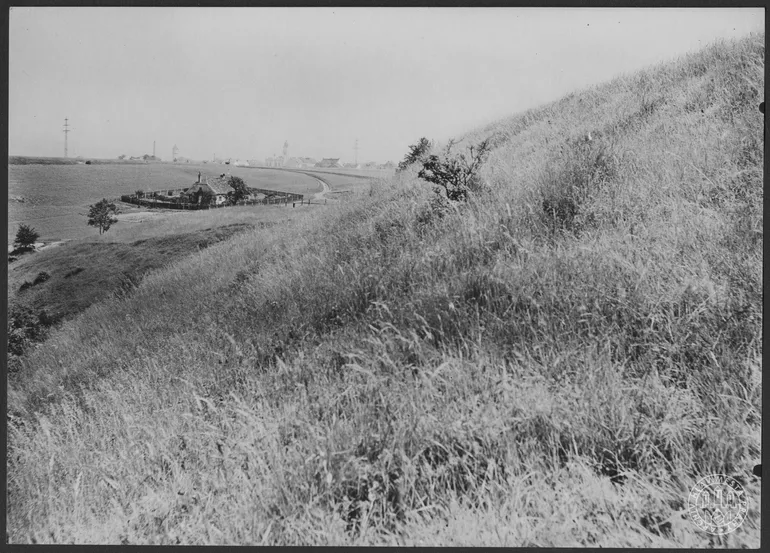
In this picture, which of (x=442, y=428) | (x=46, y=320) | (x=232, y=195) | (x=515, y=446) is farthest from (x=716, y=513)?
(x=46, y=320)

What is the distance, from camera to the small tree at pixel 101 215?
409 cm

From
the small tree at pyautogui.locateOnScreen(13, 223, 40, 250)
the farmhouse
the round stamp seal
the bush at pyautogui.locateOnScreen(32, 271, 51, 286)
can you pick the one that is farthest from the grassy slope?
the round stamp seal

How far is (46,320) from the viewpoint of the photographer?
4.05m

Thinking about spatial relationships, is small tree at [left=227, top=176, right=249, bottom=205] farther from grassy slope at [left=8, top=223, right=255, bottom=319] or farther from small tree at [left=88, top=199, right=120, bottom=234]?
small tree at [left=88, top=199, right=120, bottom=234]

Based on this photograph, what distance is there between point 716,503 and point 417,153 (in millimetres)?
3215

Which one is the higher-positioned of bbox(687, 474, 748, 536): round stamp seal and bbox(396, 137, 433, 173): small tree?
bbox(396, 137, 433, 173): small tree

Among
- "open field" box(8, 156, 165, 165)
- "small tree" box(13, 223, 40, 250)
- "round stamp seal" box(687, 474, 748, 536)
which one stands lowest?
"round stamp seal" box(687, 474, 748, 536)

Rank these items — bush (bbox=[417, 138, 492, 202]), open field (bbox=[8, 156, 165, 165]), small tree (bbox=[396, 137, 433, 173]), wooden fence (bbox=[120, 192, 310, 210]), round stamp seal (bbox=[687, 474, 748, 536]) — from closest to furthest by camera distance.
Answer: round stamp seal (bbox=[687, 474, 748, 536]) → open field (bbox=[8, 156, 165, 165]) → small tree (bbox=[396, 137, 433, 173]) → bush (bbox=[417, 138, 492, 202]) → wooden fence (bbox=[120, 192, 310, 210])

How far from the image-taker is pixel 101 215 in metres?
4.13

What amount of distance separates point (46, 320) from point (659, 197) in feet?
17.9

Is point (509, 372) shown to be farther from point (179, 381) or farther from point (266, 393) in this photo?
point (179, 381)

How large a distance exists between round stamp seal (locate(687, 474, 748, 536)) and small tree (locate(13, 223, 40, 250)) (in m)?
4.71

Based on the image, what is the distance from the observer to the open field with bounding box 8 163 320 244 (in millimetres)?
3400

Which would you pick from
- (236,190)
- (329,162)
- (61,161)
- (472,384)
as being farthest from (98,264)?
(472,384)
